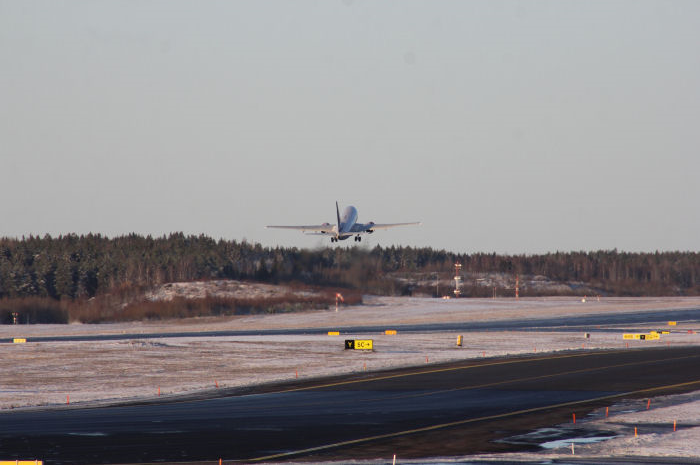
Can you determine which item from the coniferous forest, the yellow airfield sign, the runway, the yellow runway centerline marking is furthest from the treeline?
the yellow runway centerline marking

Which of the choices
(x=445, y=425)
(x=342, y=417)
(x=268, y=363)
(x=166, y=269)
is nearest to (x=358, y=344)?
(x=268, y=363)

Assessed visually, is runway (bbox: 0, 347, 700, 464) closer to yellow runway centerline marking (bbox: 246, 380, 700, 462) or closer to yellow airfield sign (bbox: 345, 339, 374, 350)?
yellow runway centerline marking (bbox: 246, 380, 700, 462)

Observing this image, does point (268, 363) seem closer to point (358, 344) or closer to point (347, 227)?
point (358, 344)

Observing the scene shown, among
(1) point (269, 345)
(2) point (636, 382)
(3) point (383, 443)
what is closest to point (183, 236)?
(1) point (269, 345)

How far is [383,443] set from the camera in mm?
30438

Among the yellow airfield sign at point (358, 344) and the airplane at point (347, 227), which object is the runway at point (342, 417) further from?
the airplane at point (347, 227)

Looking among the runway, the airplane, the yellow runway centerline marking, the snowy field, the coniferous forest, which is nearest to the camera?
the yellow runway centerline marking

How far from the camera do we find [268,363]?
6003 centimetres

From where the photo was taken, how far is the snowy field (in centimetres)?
3397

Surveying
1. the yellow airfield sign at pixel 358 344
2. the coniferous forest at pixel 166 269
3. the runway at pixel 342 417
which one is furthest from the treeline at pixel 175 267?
the runway at pixel 342 417

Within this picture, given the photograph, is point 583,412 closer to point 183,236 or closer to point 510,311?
point 510,311

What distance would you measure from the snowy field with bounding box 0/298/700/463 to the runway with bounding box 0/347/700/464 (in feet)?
10.9

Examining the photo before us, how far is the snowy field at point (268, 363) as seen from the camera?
33969 millimetres

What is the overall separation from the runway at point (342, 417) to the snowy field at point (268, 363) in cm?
334
